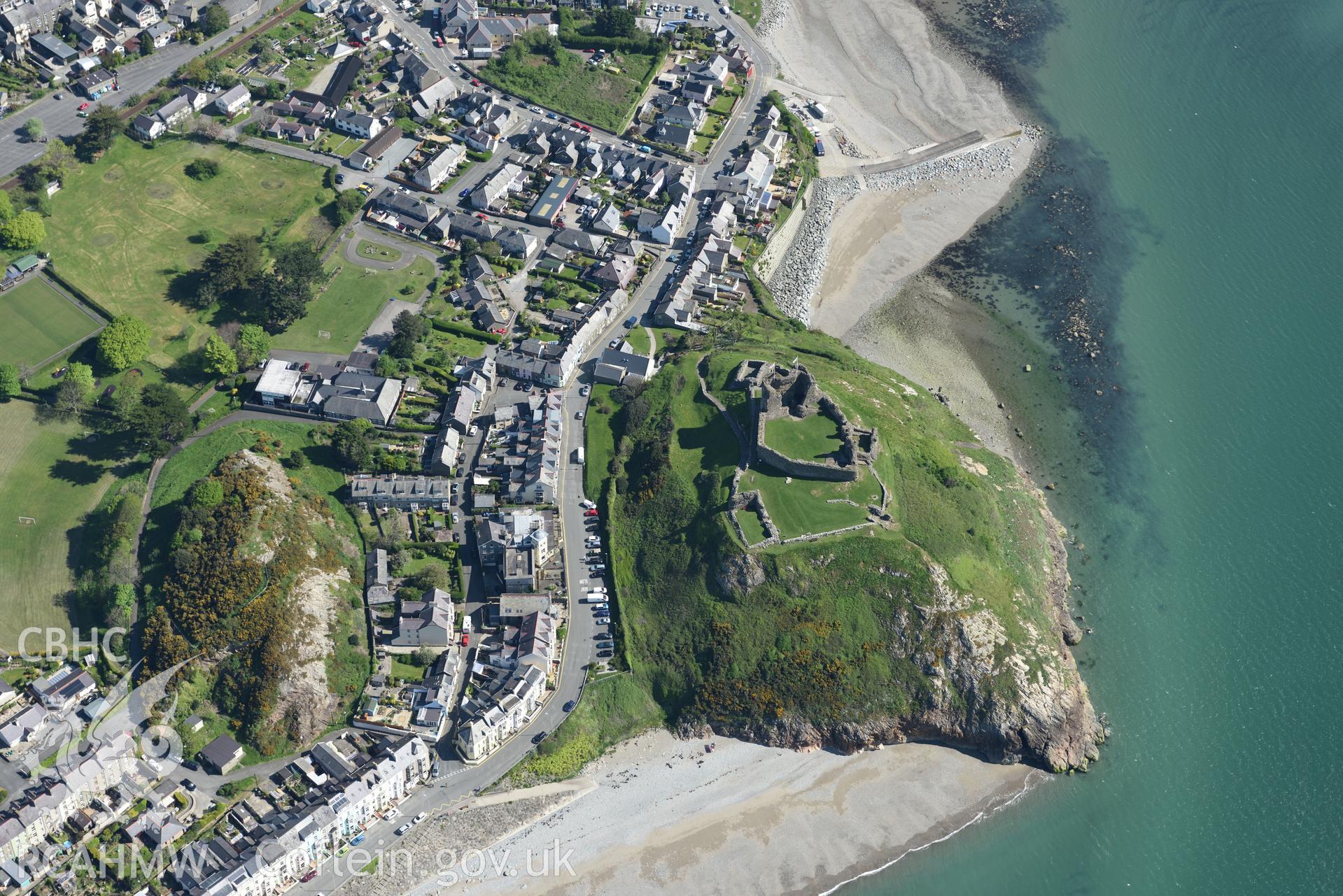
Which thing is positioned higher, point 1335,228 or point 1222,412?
point 1335,228

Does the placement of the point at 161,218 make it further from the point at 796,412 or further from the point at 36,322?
the point at 796,412

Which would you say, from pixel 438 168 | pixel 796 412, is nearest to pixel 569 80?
pixel 438 168

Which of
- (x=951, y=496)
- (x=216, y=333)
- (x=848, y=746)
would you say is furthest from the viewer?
(x=216, y=333)

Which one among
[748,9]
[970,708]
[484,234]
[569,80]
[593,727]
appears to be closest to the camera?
[593,727]

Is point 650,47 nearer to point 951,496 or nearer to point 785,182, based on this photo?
point 785,182

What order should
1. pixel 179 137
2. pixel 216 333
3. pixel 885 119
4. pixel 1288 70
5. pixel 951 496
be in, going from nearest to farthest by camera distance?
pixel 951 496 < pixel 216 333 < pixel 179 137 < pixel 885 119 < pixel 1288 70

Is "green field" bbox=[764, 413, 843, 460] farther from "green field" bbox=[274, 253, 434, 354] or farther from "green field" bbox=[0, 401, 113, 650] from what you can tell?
"green field" bbox=[0, 401, 113, 650]

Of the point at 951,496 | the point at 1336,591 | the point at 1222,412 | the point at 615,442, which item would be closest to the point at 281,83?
the point at 615,442

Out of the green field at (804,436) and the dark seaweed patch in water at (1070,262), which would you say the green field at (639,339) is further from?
the dark seaweed patch in water at (1070,262)
